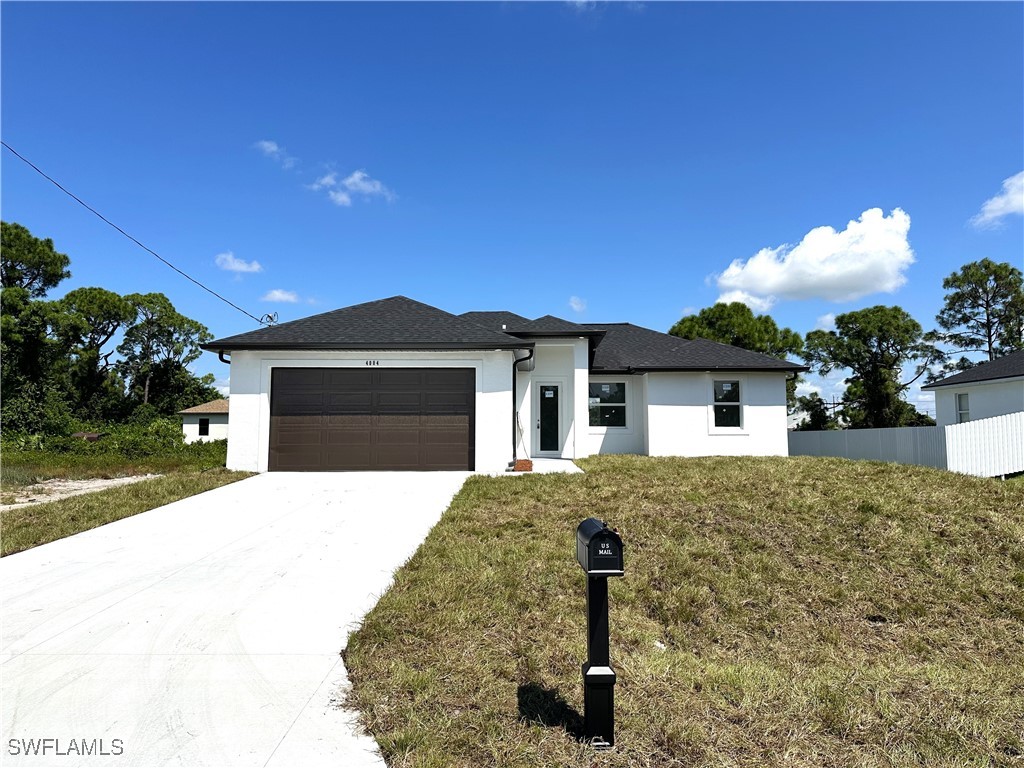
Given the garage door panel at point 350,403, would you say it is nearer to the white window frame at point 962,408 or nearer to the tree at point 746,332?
the white window frame at point 962,408

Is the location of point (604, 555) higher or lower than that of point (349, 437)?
lower

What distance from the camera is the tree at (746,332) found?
31500 mm

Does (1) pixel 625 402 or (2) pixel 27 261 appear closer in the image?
(1) pixel 625 402

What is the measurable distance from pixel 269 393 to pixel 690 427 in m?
12.0

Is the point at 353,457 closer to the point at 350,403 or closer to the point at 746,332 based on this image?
the point at 350,403

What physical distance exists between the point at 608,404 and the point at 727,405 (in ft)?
12.2

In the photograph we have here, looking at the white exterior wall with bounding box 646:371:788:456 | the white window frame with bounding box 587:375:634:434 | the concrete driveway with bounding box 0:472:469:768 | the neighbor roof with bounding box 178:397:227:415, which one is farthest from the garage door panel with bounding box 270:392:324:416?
the neighbor roof with bounding box 178:397:227:415

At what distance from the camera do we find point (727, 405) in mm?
16547

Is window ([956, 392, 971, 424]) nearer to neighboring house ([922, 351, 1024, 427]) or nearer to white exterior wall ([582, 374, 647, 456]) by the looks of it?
neighboring house ([922, 351, 1024, 427])

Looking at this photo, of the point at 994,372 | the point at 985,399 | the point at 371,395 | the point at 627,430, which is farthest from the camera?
the point at 985,399

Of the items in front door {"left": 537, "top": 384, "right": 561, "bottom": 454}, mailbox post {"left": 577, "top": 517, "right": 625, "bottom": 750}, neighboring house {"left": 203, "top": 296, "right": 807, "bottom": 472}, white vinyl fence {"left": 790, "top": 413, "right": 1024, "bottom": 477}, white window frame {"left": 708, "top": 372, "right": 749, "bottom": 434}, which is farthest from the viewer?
white window frame {"left": 708, "top": 372, "right": 749, "bottom": 434}

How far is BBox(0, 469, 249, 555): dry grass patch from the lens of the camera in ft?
22.4

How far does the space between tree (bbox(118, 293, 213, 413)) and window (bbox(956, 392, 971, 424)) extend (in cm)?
5189

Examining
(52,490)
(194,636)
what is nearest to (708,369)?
(194,636)
